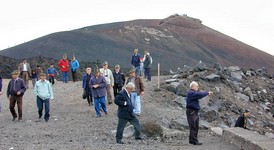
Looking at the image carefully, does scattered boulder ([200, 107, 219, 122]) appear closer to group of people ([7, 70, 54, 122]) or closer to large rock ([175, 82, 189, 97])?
large rock ([175, 82, 189, 97])

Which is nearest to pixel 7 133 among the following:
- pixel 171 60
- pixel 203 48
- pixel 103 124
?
pixel 103 124

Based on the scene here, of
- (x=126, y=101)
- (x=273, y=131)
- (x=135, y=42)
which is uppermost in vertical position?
(x=135, y=42)

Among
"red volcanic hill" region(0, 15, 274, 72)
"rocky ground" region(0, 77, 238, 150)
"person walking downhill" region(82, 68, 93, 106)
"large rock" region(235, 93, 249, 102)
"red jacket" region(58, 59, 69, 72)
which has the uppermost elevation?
"red volcanic hill" region(0, 15, 274, 72)

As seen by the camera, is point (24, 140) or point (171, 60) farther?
point (171, 60)

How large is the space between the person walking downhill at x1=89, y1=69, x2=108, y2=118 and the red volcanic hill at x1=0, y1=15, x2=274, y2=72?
26.6 m

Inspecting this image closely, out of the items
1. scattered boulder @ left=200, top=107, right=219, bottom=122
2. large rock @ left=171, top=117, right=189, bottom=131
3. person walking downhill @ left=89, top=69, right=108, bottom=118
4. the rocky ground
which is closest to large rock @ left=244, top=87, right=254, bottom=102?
the rocky ground

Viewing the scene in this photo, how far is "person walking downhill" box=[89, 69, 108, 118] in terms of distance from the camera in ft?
57.3

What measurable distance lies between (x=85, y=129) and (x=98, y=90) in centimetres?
190

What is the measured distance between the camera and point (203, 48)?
61.1 meters

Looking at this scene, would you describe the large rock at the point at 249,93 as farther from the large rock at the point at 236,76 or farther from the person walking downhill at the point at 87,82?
the person walking downhill at the point at 87,82

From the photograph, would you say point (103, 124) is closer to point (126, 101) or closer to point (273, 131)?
point (126, 101)

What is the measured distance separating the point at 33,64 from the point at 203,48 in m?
26.7

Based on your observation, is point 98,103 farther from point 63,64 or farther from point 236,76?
point 236,76

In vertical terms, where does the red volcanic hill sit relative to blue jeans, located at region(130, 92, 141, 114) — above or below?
above
